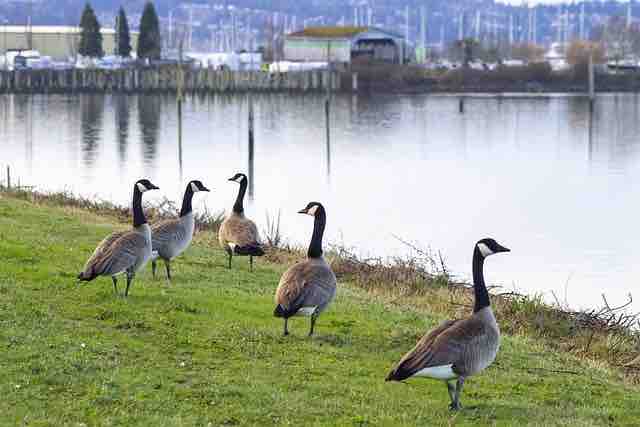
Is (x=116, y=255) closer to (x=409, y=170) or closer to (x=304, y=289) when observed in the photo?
(x=304, y=289)

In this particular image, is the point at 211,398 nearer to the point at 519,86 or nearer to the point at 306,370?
the point at 306,370

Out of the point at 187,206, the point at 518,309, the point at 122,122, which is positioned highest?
the point at 122,122

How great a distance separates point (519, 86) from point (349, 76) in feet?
84.3

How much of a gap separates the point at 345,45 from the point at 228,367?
14015 cm

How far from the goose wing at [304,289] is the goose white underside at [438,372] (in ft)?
9.36

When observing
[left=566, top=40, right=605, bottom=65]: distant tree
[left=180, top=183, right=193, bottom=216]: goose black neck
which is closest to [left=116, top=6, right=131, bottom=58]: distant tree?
[left=566, top=40, right=605, bottom=65]: distant tree

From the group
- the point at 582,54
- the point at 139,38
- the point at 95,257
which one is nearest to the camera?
the point at 95,257

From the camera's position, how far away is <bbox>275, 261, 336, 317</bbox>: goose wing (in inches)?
525

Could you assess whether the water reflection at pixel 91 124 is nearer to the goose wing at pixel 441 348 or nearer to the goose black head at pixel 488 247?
the goose black head at pixel 488 247

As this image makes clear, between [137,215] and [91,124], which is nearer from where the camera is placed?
[137,215]

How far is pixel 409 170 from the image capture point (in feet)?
195

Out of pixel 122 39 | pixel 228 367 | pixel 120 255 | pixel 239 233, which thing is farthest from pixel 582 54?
pixel 228 367

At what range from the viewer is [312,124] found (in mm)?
91938

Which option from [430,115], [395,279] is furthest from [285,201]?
[430,115]
